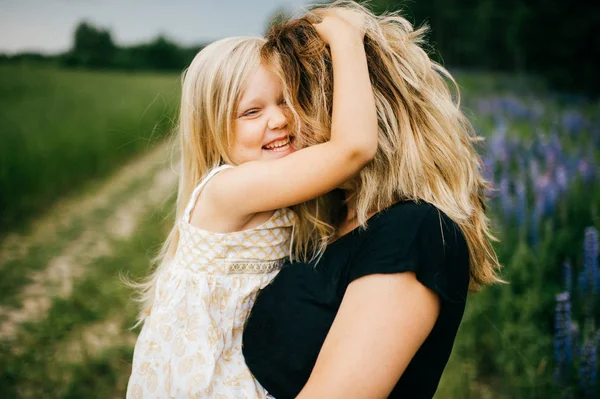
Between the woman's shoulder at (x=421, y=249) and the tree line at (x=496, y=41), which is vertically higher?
the woman's shoulder at (x=421, y=249)

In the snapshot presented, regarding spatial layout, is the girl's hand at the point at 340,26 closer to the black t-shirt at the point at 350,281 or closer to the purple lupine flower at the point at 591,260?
the black t-shirt at the point at 350,281

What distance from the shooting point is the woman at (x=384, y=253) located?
1312 mm

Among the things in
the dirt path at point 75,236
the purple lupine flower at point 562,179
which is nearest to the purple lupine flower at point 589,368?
the purple lupine flower at point 562,179

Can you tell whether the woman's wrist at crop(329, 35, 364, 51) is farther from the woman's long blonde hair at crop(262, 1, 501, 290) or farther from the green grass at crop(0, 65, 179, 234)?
the green grass at crop(0, 65, 179, 234)

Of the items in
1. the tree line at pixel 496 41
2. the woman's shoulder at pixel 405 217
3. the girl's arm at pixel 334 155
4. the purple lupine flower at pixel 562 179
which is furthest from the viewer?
the tree line at pixel 496 41

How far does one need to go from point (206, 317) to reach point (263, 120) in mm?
701

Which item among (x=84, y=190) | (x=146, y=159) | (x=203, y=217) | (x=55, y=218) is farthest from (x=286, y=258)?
(x=146, y=159)

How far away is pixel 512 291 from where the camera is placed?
3.40m

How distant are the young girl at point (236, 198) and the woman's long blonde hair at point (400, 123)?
3.2 inches

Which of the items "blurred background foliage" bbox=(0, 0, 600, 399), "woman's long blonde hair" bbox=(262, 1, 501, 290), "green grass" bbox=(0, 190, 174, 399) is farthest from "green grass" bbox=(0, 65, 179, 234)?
"woman's long blonde hair" bbox=(262, 1, 501, 290)

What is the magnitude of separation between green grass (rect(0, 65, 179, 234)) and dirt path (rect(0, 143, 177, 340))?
40cm

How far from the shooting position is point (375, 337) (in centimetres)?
129

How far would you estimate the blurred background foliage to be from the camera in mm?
2877

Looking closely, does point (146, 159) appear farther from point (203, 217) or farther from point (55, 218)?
point (203, 217)
